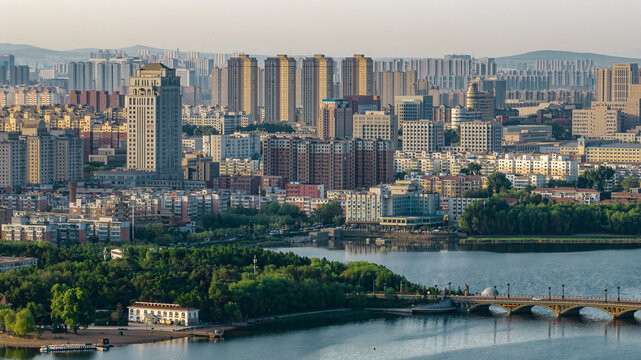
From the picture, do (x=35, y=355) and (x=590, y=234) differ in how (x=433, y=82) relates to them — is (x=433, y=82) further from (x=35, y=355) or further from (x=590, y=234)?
(x=35, y=355)

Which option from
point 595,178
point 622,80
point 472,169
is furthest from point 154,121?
point 622,80

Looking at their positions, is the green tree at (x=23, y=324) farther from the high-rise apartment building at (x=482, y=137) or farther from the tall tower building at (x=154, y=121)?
the high-rise apartment building at (x=482, y=137)

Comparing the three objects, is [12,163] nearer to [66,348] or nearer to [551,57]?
[66,348]

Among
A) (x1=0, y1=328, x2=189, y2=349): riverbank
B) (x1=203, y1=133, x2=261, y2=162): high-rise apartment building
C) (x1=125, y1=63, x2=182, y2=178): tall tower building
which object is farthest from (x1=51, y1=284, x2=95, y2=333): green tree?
(x1=203, y1=133, x2=261, y2=162): high-rise apartment building

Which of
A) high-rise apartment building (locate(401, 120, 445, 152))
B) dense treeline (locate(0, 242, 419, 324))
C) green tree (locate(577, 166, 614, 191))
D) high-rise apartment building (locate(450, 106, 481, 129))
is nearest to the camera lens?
dense treeline (locate(0, 242, 419, 324))

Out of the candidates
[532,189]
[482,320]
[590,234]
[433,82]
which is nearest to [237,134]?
[532,189]

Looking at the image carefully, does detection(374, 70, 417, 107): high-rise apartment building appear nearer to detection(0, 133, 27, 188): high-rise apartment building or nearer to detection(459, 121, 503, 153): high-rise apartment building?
detection(459, 121, 503, 153): high-rise apartment building
